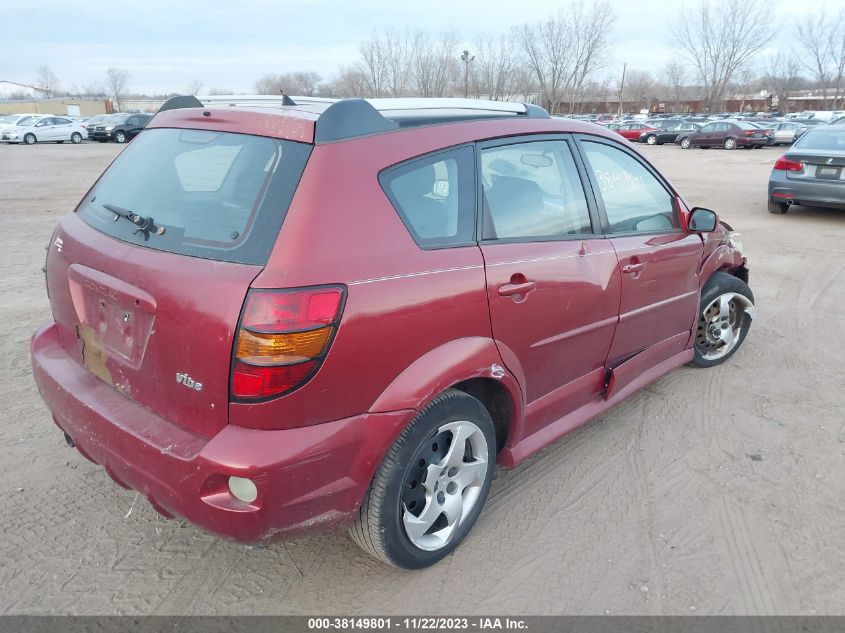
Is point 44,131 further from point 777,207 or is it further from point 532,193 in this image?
point 532,193

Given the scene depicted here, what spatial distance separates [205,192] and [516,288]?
1.28 metres

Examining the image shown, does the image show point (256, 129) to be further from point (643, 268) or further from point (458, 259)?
point (643, 268)

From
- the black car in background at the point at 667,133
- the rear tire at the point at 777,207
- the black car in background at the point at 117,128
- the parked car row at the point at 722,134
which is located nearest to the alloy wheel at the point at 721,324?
the rear tire at the point at 777,207

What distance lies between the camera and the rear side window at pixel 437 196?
2.27 meters

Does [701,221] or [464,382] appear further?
[701,221]

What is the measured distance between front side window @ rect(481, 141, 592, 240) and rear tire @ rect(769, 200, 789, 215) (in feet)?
31.7

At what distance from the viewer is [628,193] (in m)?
3.42

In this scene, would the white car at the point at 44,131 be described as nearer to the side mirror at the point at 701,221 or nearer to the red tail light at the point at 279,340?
the side mirror at the point at 701,221

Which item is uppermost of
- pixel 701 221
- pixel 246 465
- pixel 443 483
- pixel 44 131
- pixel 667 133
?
pixel 701 221

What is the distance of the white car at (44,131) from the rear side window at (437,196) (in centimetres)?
3723

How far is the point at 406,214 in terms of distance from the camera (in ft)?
7.46

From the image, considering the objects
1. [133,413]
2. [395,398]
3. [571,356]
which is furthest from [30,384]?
[571,356]

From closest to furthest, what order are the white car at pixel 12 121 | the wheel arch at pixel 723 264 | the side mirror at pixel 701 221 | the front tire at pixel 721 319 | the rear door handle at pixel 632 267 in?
the rear door handle at pixel 632 267 < the side mirror at pixel 701 221 < the wheel arch at pixel 723 264 < the front tire at pixel 721 319 < the white car at pixel 12 121

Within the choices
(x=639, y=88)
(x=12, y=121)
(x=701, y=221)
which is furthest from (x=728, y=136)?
(x=639, y=88)
